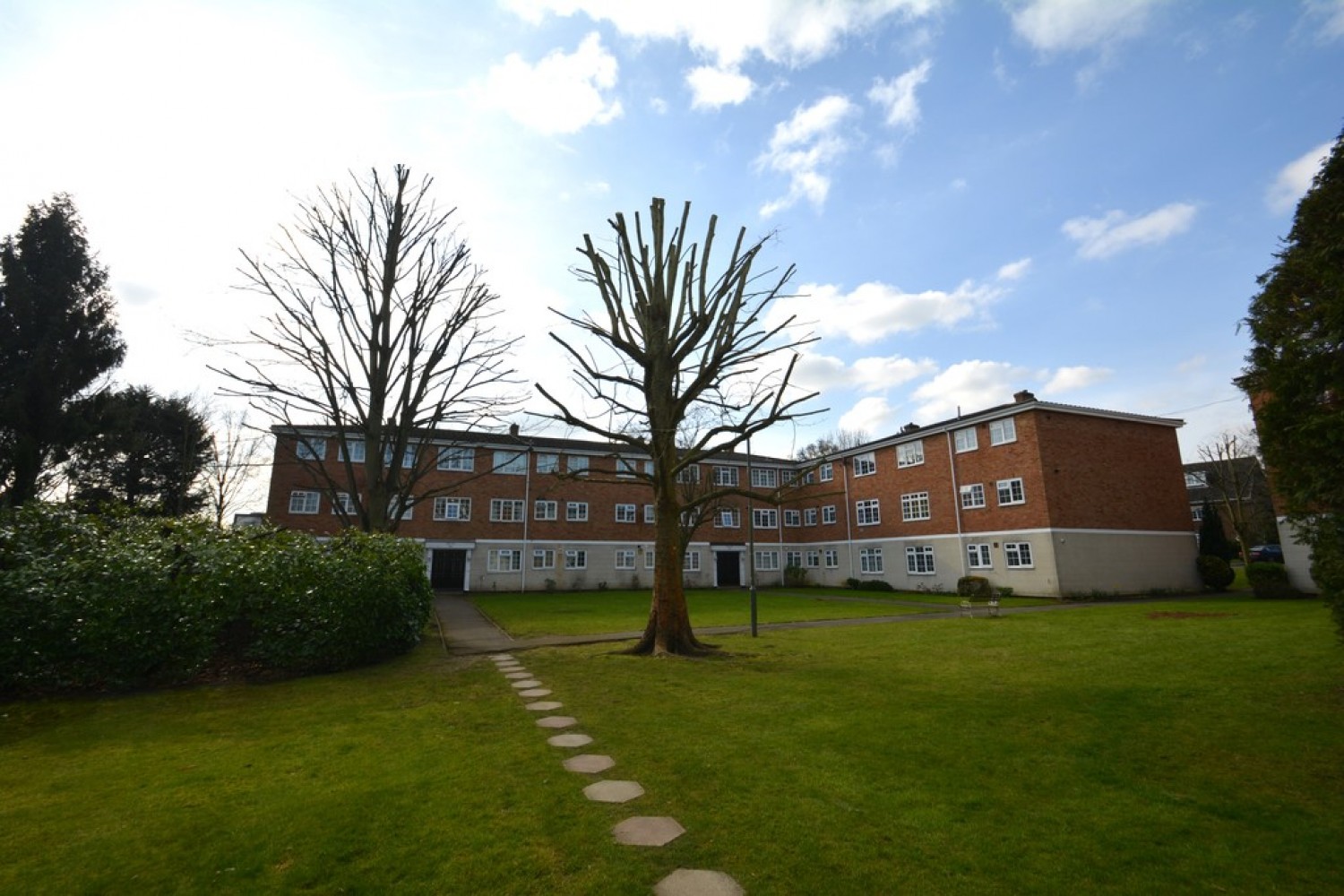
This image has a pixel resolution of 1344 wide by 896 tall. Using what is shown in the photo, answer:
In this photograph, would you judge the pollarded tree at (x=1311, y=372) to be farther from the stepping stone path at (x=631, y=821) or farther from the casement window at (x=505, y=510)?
the casement window at (x=505, y=510)

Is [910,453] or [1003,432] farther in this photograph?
[910,453]

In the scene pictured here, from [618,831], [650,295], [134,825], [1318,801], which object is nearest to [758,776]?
[618,831]

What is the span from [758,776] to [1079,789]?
2.50 m

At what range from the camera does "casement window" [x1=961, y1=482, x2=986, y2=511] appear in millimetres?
30500

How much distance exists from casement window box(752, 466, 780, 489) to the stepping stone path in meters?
37.5

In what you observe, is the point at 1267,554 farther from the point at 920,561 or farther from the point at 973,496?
the point at 920,561

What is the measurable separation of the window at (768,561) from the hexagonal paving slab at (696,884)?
4083cm

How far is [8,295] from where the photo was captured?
2362 centimetres

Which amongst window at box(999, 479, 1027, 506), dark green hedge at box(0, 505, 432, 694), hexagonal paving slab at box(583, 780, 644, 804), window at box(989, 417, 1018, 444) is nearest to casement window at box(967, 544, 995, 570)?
window at box(999, 479, 1027, 506)

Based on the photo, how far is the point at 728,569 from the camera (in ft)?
145

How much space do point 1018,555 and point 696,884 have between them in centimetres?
3026

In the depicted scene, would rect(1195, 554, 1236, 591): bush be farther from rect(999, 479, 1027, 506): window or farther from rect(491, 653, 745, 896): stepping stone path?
rect(491, 653, 745, 896): stepping stone path

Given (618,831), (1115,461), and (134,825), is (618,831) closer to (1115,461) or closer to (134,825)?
(134,825)

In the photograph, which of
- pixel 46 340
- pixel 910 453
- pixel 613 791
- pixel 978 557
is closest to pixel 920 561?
pixel 978 557
